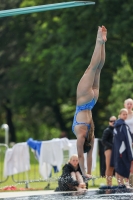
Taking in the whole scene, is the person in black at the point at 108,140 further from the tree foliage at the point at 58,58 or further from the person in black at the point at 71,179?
the tree foliage at the point at 58,58

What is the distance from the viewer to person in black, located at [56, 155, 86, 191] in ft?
49.8

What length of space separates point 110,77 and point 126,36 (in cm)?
409

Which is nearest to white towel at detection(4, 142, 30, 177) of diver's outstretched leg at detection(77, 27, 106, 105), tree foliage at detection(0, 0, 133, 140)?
diver's outstretched leg at detection(77, 27, 106, 105)

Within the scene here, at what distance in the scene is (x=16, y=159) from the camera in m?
19.8

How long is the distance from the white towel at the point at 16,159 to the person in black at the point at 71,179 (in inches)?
155

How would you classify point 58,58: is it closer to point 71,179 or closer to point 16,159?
point 16,159

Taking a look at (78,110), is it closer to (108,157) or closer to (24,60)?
(108,157)

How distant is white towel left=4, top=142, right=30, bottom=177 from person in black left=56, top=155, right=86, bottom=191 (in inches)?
155

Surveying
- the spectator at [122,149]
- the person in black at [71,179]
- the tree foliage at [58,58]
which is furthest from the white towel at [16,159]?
the tree foliage at [58,58]

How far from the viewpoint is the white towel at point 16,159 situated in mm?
19656

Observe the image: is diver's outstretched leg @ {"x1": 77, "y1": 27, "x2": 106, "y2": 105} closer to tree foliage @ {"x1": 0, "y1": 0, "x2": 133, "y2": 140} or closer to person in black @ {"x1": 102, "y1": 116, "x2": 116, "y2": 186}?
person in black @ {"x1": 102, "y1": 116, "x2": 116, "y2": 186}

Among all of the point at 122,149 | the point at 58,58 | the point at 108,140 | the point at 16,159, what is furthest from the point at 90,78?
the point at 58,58

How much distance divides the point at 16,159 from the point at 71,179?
14.8 feet

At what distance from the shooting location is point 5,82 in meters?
58.1
